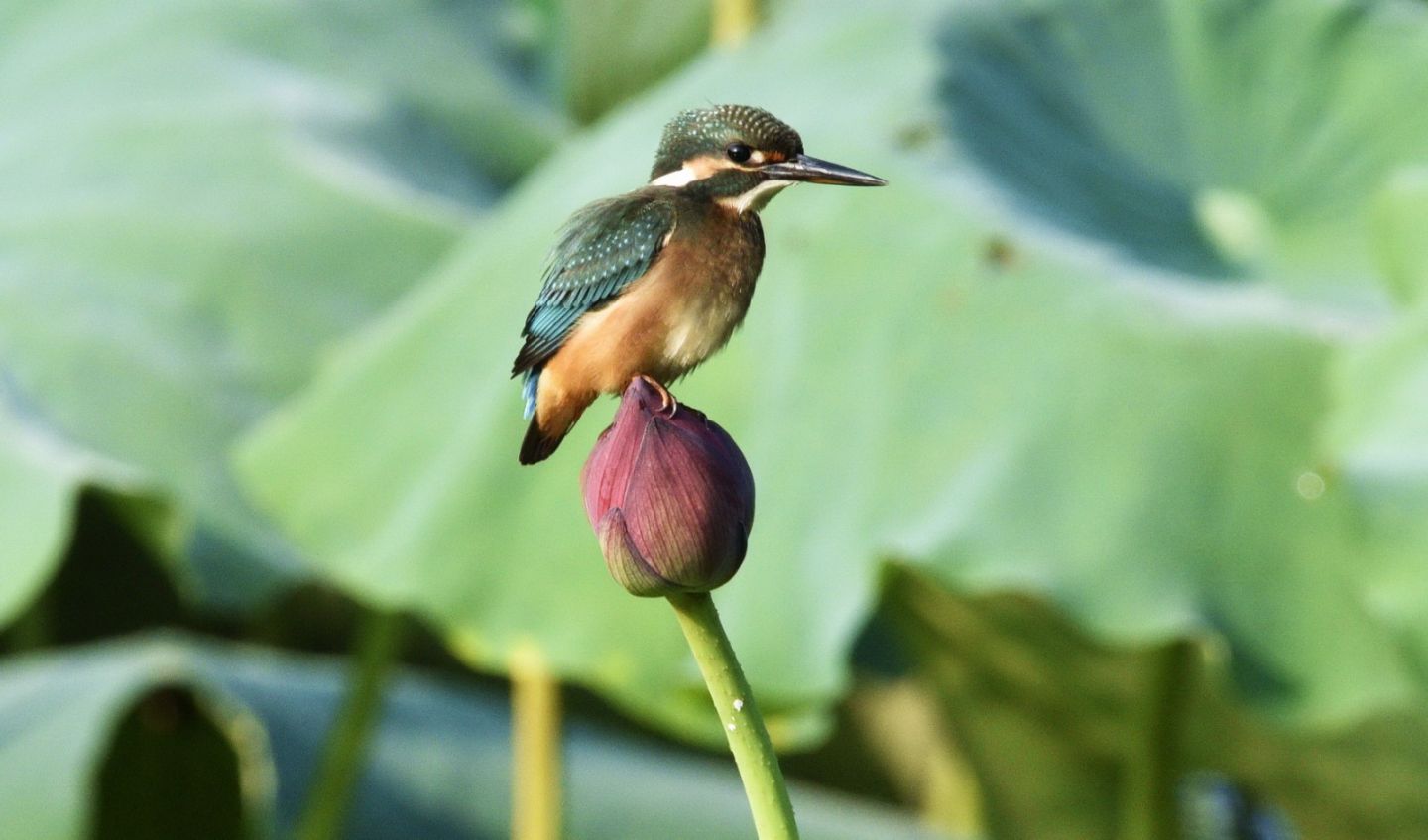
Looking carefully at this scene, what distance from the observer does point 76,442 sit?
3029 millimetres

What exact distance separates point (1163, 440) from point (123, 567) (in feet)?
12.3

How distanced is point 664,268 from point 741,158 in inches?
2.5

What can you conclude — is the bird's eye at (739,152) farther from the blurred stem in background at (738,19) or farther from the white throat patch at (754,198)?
the blurred stem in background at (738,19)

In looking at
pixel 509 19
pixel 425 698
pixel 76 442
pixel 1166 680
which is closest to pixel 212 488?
pixel 76 442

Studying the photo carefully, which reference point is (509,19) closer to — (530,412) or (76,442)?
(76,442)

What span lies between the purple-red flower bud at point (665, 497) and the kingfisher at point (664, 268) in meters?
0.02

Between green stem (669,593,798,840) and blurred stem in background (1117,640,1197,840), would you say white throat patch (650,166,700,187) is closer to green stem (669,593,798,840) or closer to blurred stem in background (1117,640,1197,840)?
green stem (669,593,798,840)

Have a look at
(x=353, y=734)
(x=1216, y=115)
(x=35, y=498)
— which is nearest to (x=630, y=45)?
(x=1216, y=115)

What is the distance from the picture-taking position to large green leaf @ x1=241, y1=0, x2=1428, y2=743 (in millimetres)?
2324

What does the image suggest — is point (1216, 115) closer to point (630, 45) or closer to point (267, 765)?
point (630, 45)

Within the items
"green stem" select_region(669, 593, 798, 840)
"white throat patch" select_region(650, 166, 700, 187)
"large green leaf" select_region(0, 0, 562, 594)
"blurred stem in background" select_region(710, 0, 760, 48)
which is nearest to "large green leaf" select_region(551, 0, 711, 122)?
"large green leaf" select_region(0, 0, 562, 594)

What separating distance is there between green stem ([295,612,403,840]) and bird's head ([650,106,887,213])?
2.18 meters

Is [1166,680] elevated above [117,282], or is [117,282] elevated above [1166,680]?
Answer: [117,282]

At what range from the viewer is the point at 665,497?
92 centimetres
